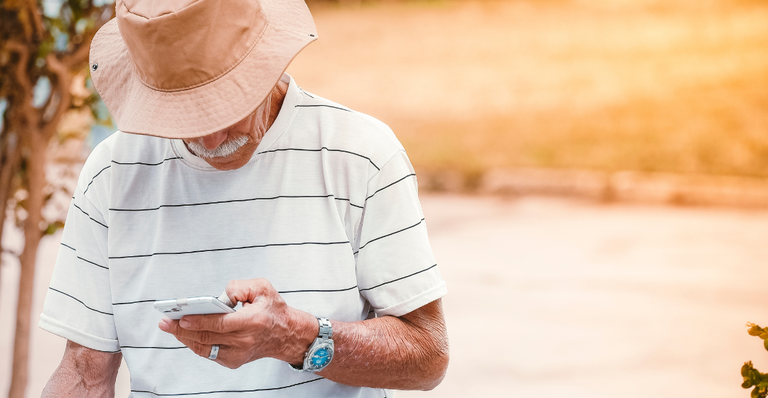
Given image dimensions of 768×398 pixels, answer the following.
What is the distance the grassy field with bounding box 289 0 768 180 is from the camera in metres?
9.15

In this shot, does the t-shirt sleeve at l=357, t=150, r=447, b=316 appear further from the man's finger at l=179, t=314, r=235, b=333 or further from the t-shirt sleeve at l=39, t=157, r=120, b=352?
the t-shirt sleeve at l=39, t=157, r=120, b=352

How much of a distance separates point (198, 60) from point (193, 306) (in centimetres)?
48

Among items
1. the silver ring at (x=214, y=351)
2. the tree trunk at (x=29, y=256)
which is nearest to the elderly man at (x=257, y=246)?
the silver ring at (x=214, y=351)

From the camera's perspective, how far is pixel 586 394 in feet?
13.4

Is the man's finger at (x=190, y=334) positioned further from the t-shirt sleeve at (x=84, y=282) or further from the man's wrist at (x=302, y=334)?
the t-shirt sleeve at (x=84, y=282)

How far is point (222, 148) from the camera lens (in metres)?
1.59

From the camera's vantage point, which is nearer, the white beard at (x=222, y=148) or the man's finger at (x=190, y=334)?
the man's finger at (x=190, y=334)

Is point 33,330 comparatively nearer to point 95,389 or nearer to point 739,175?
point 95,389

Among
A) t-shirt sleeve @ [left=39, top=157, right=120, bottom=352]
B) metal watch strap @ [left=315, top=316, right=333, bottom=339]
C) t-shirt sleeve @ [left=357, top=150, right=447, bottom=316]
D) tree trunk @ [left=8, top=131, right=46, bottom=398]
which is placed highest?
t-shirt sleeve @ [left=357, top=150, right=447, bottom=316]

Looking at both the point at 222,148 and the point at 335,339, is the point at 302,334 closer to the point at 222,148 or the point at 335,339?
the point at 335,339

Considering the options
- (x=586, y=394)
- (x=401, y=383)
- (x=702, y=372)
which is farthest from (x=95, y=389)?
(x=702, y=372)

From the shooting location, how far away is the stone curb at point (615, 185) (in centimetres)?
776

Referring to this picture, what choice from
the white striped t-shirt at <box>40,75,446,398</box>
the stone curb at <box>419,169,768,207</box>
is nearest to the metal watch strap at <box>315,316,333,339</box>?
the white striped t-shirt at <box>40,75,446,398</box>

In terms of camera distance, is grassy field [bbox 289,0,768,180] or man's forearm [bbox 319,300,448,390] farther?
grassy field [bbox 289,0,768,180]
